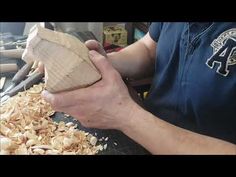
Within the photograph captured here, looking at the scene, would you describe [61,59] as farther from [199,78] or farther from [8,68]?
[8,68]

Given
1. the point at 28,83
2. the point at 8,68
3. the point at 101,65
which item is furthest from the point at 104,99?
the point at 8,68

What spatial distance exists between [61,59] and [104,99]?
0.40ft

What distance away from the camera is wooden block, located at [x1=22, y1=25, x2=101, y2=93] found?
0.63m

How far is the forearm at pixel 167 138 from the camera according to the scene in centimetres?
66

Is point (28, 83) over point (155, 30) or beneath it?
beneath

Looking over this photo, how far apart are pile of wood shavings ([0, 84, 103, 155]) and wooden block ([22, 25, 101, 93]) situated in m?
0.12

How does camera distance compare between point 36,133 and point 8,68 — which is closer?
point 36,133

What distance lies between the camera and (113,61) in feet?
3.25

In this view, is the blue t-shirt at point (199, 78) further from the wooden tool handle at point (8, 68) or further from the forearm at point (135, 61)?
the wooden tool handle at point (8, 68)

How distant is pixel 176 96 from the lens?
0.88 meters

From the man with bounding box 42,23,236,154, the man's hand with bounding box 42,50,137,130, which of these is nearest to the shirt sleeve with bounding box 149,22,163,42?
the man with bounding box 42,23,236,154

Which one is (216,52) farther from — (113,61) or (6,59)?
(6,59)

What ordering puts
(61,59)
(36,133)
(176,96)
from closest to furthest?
(61,59)
(36,133)
(176,96)
